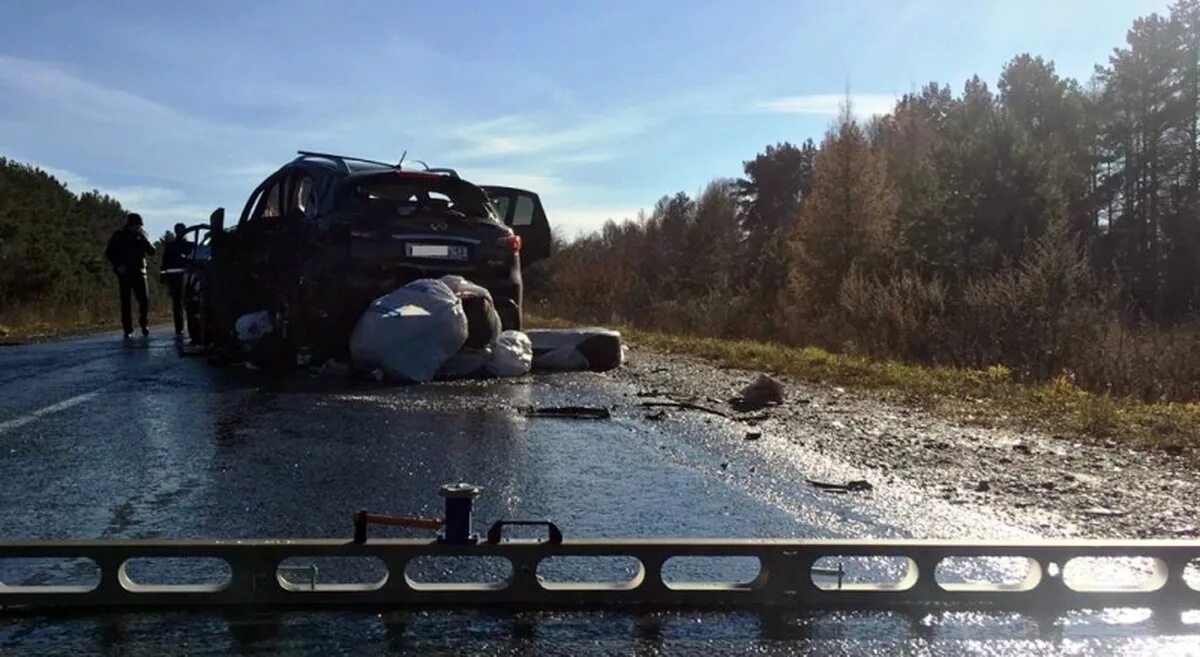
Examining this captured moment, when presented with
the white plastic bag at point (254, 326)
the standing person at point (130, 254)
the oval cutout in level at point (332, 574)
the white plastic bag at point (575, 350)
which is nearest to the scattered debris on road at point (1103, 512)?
the oval cutout in level at point (332, 574)

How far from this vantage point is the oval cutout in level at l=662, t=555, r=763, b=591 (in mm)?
2859

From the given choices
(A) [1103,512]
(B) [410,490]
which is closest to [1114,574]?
(A) [1103,512]

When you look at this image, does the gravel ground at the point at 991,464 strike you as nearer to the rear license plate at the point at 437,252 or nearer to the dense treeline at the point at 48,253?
the rear license plate at the point at 437,252

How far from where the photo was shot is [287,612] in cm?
269

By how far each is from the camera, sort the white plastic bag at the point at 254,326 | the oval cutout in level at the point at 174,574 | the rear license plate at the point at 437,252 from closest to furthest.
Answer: the oval cutout in level at the point at 174,574 < the rear license plate at the point at 437,252 < the white plastic bag at the point at 254,326

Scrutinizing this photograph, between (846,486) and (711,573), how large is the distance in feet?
5.39

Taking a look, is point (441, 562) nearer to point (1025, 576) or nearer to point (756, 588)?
point (756, 588)

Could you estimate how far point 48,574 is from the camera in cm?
305

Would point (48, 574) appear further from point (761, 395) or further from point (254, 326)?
point (254, 326)

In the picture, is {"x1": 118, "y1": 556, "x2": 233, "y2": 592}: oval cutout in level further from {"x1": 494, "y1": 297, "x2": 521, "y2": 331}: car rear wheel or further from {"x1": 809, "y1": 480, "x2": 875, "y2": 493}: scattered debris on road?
{"x1": 494, "y1": 297, "x2": 521, "y2": 331}: car rear wheel

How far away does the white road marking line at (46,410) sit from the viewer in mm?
6128

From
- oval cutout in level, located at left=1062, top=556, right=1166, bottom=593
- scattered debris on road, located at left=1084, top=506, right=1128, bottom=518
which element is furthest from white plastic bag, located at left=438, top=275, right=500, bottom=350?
oval cutout in level, located at left=1062, top=556, right=1166, bottom=593

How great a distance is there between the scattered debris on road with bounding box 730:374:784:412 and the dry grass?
1144 mm

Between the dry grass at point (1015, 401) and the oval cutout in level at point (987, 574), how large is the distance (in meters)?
3.08
